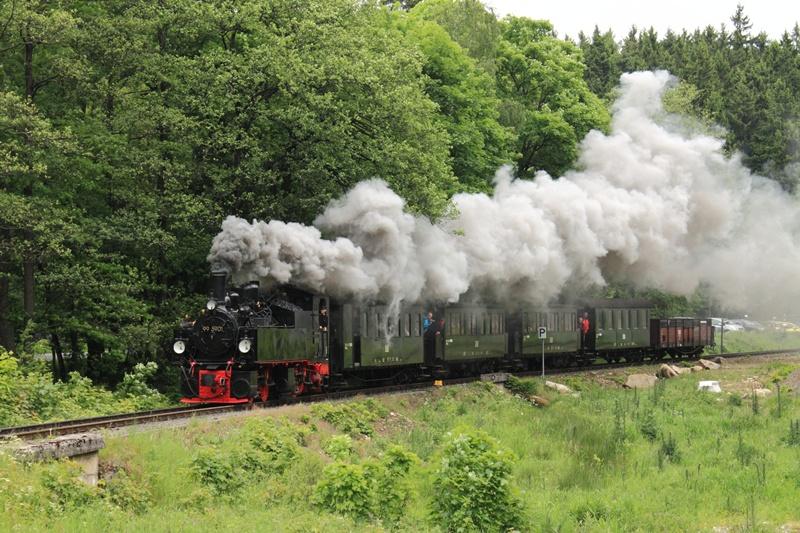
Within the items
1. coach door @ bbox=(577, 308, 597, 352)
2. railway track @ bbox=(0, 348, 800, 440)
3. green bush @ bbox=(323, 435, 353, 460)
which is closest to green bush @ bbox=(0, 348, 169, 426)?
railway track @ bbox=(0, 348, 800, 440)

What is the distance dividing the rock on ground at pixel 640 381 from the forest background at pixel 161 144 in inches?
415

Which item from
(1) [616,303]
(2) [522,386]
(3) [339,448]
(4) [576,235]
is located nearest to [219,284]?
(3) [339,448]

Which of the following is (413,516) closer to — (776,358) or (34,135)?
(34,135)

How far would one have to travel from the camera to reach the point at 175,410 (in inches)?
912

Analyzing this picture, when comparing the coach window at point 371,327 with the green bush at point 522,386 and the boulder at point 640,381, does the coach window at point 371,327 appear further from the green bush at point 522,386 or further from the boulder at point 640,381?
the boulder at point 640,381

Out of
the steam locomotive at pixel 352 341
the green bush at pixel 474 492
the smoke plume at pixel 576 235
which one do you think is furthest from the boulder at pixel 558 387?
the green bush at pixel 474 492

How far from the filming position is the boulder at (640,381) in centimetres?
3738

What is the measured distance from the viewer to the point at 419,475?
17281 millimetres

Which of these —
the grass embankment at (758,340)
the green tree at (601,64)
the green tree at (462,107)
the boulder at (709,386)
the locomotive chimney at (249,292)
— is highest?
the green tree at (601,64)

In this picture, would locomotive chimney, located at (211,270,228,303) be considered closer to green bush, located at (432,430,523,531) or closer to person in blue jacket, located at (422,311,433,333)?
green bush, located at (432,430,523,531)

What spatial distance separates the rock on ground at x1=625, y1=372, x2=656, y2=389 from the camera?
37.4 m

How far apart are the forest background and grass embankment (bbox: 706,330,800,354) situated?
39.8 meters

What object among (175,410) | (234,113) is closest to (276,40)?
(234,113)

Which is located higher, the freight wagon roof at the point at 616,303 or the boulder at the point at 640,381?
the freight wagon roof at the point at 616,303
